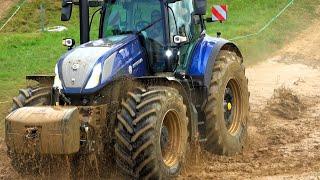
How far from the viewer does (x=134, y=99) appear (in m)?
6.87

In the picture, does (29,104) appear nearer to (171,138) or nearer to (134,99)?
(134,99)

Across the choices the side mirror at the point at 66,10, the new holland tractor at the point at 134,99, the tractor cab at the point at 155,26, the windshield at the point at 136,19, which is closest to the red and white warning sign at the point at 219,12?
the new holland tractor at the point at 134,99

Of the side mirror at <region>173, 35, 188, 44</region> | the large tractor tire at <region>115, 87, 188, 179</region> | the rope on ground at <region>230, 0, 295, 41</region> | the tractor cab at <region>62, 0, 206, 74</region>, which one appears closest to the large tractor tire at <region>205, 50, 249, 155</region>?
the tractor cab at <region>62, 0, 206, 74</region>

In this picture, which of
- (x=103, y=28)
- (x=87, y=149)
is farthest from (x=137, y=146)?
(x=103, y=28)

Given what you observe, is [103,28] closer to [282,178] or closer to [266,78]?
[282,178]

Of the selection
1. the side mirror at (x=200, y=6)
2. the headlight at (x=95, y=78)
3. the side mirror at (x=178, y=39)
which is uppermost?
the side mirror at (x=200, y=6)

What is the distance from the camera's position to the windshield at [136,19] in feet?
26.2

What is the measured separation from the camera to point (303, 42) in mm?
20047

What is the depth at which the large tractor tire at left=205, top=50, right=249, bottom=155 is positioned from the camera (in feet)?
26.8

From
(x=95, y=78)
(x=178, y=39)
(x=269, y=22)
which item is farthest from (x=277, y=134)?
(x=269, y=22)

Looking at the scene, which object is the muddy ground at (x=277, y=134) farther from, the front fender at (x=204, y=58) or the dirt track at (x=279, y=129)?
the front fender at (x=204, y=58)

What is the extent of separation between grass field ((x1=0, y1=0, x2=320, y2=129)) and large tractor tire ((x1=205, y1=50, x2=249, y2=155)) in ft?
14.6

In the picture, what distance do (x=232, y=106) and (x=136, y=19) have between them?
6.64 feet

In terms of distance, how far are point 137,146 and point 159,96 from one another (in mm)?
617
